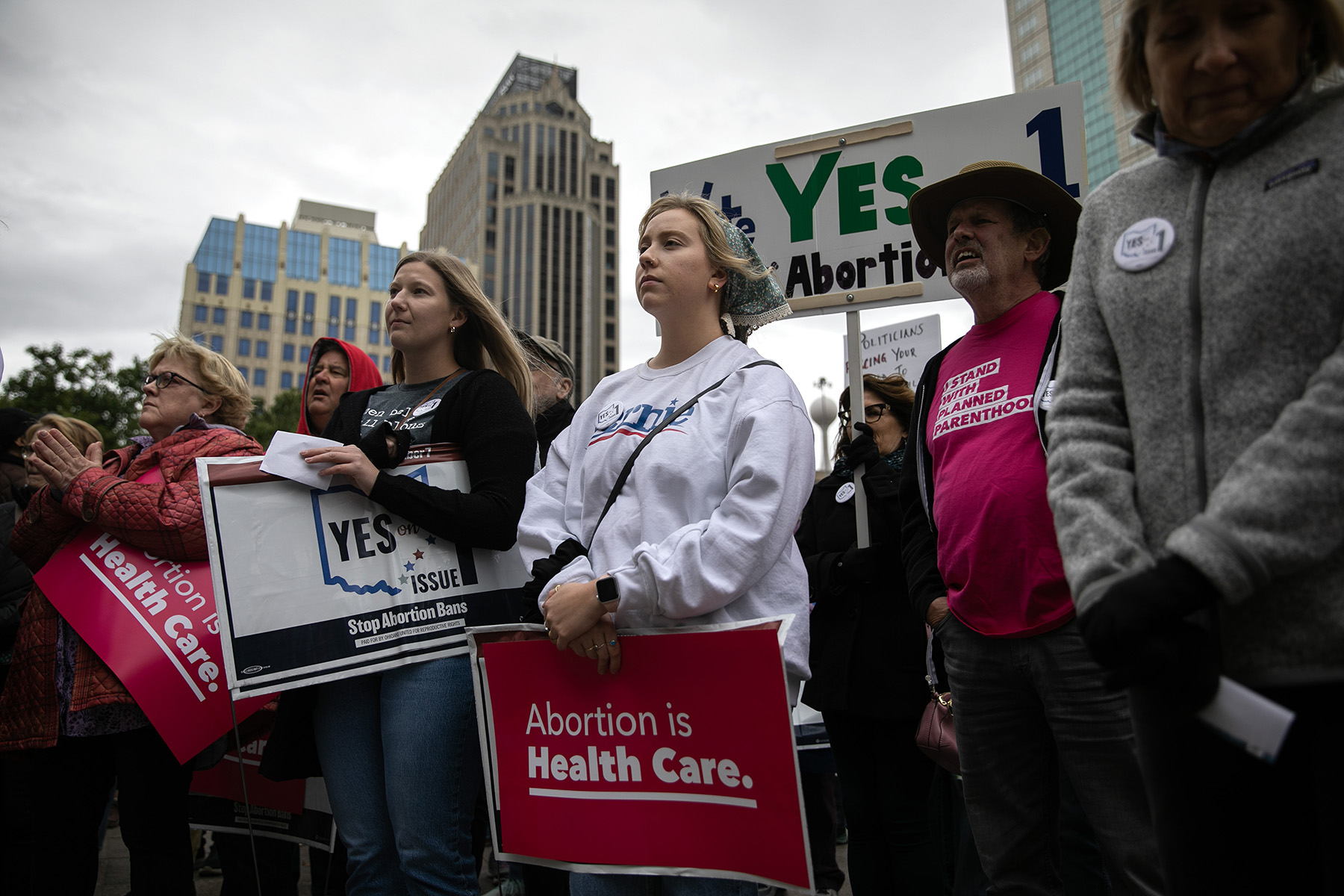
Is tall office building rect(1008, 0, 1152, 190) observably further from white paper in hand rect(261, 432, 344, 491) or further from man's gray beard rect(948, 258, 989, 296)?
white paper in hand rect(261, 432, 344, 491)

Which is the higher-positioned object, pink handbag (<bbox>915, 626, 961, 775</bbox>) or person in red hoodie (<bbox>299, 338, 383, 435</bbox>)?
person in red hoodie (<bbox>299, 338, 383, 435</bbox>)

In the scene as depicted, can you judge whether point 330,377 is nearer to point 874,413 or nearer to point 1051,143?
point 874,413

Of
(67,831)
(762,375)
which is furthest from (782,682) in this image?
(67,831)

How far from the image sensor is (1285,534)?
1.10 metres

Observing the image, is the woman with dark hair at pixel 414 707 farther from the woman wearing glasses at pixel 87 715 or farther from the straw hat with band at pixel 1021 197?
the straw hat with band at pixel 1021 197

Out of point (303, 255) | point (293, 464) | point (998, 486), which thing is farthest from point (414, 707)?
point (303, 255)

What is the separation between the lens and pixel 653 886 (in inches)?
80.3

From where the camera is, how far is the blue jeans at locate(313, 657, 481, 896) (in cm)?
231

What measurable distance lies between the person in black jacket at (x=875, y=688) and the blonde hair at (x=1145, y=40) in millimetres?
1777

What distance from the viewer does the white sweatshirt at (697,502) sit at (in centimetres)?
193

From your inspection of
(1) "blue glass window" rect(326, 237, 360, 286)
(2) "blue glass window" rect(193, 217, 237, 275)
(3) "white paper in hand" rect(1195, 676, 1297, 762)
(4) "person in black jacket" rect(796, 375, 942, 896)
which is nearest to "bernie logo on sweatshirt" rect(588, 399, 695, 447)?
(4) "person in black jacket" rect(796, 375, 942, 896)

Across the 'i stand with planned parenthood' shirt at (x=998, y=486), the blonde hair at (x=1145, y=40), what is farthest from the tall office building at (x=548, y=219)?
the blonde hair at (x=1145, y=40)

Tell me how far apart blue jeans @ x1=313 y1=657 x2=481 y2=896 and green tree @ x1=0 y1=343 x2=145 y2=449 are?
2282 centimetres

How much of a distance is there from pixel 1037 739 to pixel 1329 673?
1099 mm
